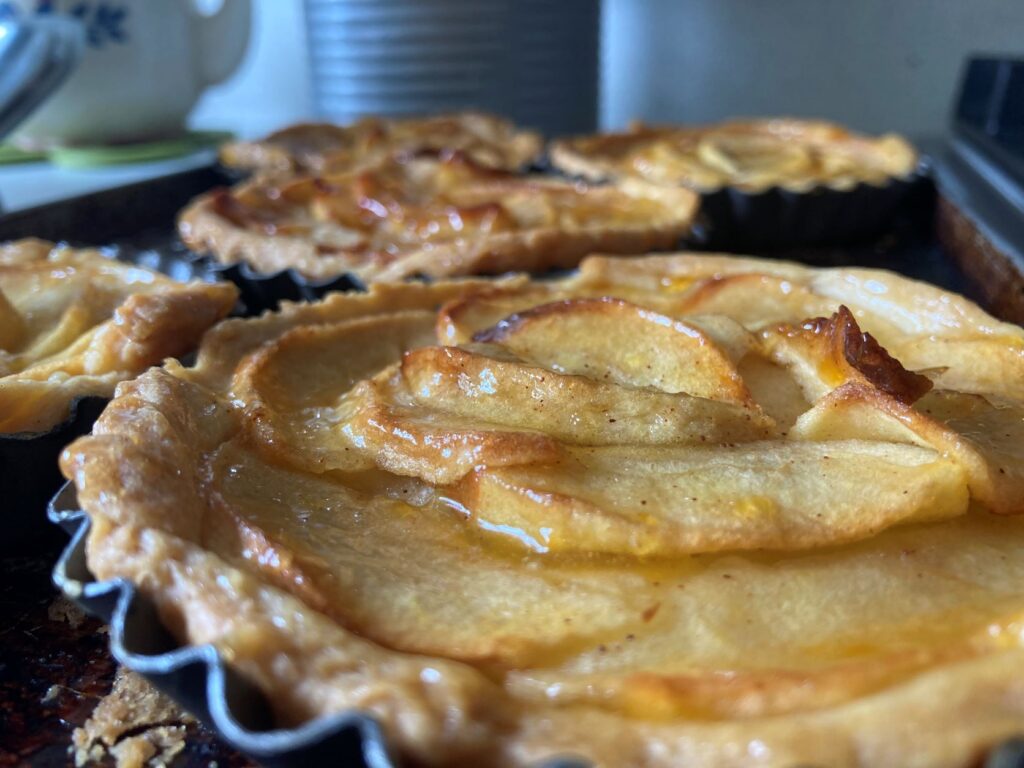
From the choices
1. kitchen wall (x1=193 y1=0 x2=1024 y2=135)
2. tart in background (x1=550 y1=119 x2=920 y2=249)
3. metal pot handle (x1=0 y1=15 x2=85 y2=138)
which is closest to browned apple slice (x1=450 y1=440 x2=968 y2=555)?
tart in background (x1=550 y1=119 x2=920 y2=249)

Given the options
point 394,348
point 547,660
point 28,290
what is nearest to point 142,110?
→ point 28,290

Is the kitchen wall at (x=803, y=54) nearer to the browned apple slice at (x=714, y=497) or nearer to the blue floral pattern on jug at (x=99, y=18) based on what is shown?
the blue floral pattern on jug at (x=99, y=18)

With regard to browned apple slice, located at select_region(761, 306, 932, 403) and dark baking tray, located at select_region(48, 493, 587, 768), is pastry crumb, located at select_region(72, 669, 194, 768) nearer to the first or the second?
dark baking tray, located at select_region(48, 493, 587, 768)

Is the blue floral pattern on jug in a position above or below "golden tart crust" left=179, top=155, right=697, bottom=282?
above

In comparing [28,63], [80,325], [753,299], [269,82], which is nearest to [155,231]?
[28,63]

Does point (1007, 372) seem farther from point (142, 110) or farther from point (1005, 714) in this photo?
point (142, 110)

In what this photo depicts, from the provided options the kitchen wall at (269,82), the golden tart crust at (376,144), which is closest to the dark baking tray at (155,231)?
the golden tart crust at (376,144)

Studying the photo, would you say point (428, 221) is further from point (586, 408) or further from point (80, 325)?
A: point (586, 408)
